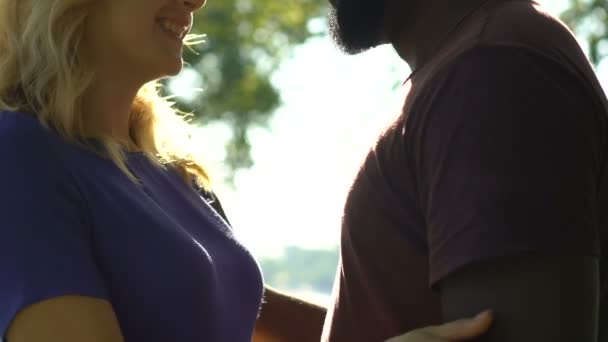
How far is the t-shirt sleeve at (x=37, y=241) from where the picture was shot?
1931 millimetres

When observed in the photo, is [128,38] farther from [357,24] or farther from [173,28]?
[357,24]

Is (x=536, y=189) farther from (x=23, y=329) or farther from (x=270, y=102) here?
(x=270, y=102)

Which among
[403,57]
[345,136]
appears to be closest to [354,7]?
[403,57]

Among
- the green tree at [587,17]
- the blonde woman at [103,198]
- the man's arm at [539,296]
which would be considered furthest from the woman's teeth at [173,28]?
the green tree at [587,17]

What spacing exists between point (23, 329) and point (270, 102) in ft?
28.4

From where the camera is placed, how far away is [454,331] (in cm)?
164

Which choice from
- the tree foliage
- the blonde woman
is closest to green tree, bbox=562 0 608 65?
the tree foliage

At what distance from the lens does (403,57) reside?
2.13m

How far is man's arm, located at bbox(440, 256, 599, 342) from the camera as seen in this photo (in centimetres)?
157

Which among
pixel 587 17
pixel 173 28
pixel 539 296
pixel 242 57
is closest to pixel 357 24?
pixel 173 28

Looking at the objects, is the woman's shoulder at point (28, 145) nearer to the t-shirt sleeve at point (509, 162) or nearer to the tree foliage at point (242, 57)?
the t-shirt sleeve at point (509, 162)

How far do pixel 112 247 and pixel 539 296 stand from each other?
92cm

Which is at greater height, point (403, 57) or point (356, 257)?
point (403, 57)

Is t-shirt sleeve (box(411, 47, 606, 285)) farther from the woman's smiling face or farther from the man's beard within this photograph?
the woman's smiling face
